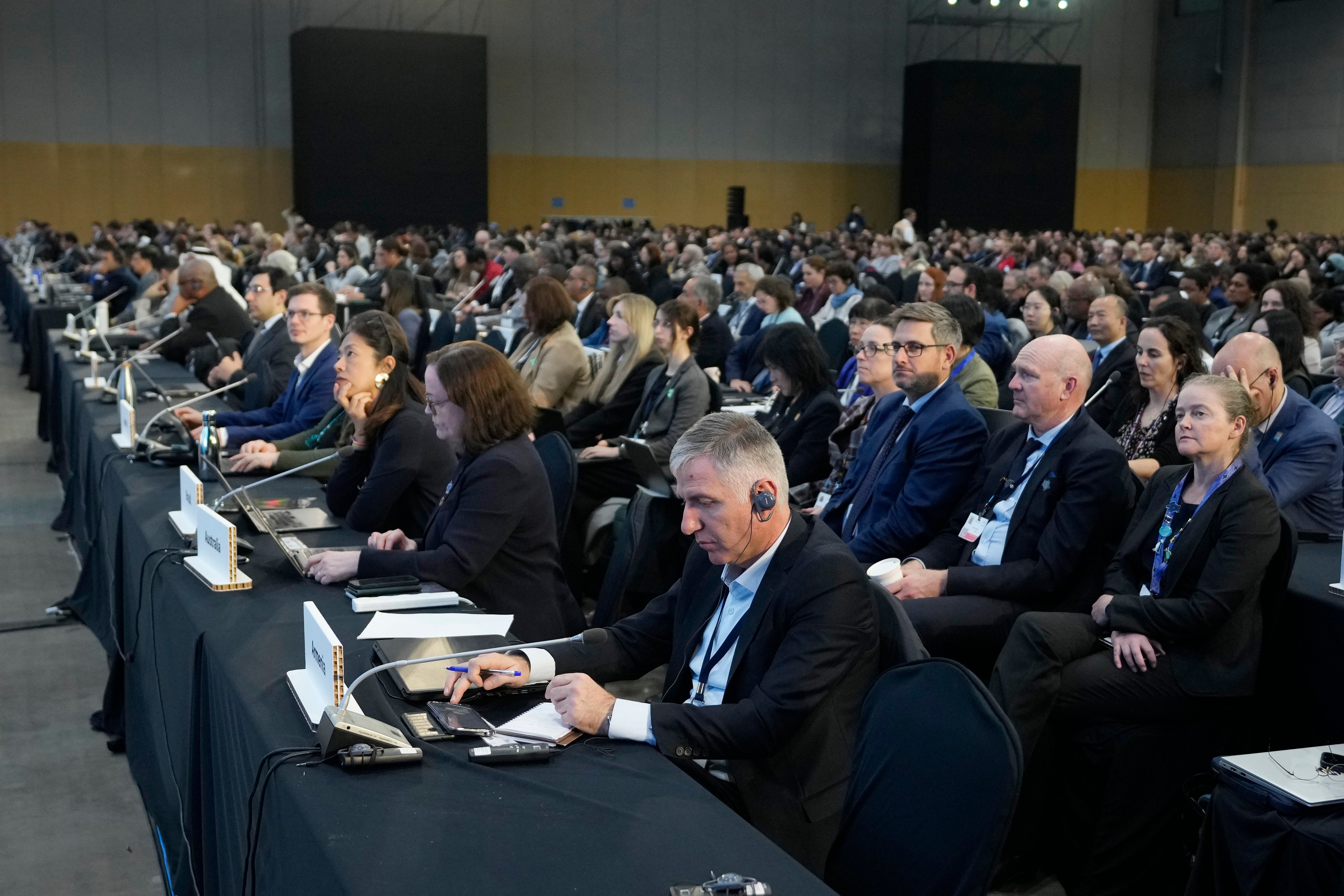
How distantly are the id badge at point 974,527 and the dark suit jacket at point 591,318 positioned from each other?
16.4 feet

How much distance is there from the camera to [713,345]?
7383 mm

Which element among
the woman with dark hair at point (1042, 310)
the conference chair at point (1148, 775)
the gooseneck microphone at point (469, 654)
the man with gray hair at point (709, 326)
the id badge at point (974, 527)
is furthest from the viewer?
the man with gray hair at point (709, 326)

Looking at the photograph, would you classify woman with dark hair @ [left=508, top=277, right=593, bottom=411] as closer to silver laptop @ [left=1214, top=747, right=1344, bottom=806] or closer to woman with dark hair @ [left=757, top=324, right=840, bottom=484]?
woman with dark hair @ [left=757, top=324, right=840, bottom=484]

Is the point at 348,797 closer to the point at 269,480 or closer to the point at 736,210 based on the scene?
the point at 269,480

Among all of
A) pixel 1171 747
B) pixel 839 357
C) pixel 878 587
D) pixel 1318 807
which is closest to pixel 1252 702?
pixel 1171 747

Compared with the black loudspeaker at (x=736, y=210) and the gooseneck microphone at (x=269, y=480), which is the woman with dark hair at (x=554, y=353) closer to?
the gooseneck microphone at (x=269, y=480)

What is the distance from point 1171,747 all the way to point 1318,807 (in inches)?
23.6

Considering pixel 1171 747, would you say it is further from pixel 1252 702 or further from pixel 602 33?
pixel 602 33

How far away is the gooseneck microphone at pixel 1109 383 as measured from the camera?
188 inches

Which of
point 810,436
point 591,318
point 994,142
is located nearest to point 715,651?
point 810,436

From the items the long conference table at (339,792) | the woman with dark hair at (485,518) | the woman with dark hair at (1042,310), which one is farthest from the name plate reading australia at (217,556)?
the woman with dark hair at (1042,310)

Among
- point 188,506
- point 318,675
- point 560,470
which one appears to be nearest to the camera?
point 318,675

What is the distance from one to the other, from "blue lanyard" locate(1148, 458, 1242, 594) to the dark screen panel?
18.1 metres

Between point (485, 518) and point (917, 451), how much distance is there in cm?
130
